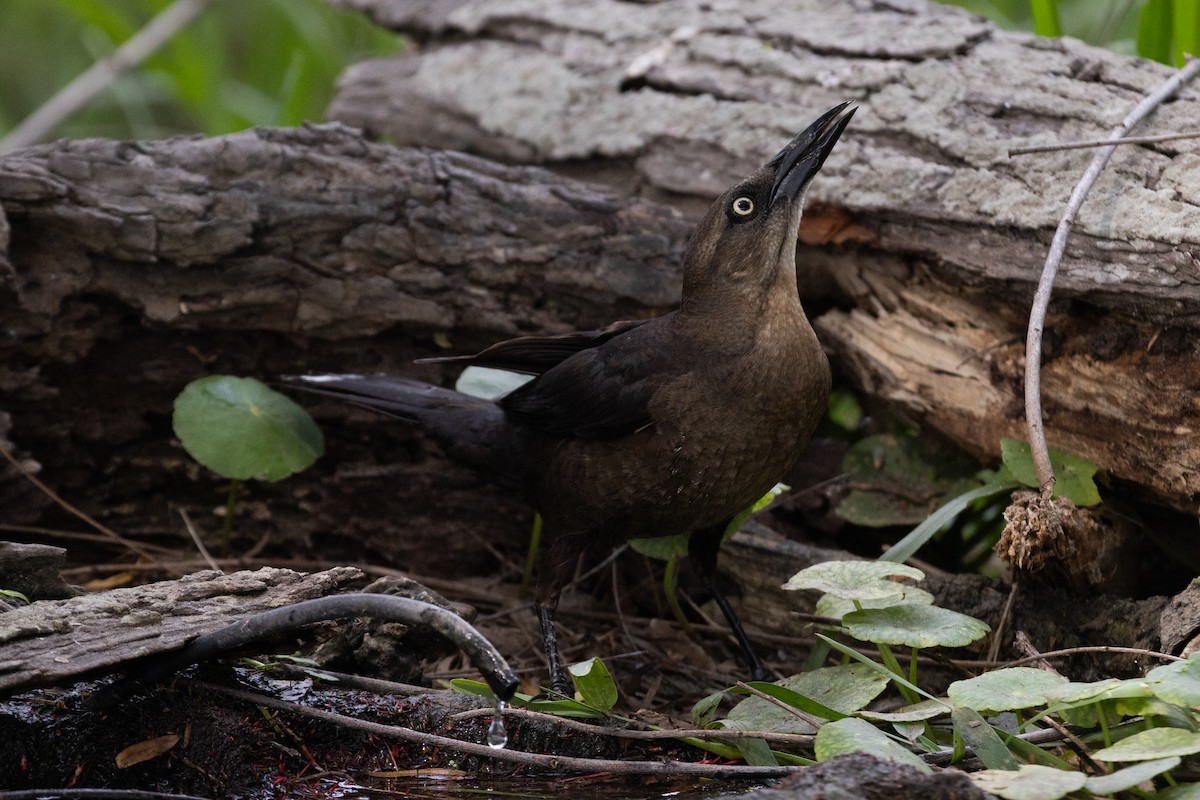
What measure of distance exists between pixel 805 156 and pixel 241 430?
188 cm

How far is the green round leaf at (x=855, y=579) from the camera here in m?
2.69

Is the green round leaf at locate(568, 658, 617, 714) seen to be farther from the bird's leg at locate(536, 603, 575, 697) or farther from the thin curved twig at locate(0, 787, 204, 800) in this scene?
the thin curved twig at locate(0, 787, 204, 800)

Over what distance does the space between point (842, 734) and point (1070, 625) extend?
1.09 meters

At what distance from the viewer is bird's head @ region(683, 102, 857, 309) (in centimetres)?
325

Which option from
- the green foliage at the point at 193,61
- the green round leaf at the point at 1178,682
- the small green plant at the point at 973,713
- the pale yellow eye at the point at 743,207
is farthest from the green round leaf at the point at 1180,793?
the green foliage at the point at 193,61

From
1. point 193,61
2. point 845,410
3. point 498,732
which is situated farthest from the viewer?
point 193,61

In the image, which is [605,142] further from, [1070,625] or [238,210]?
[1070,625]

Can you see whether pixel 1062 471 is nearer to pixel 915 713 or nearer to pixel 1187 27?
pixel 915 713

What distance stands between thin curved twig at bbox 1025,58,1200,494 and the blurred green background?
1384 mm

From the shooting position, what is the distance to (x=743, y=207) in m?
3.29

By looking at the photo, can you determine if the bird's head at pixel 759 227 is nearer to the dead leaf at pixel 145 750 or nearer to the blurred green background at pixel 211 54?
the dead leaf at pixel 145 750

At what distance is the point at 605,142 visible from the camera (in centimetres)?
440

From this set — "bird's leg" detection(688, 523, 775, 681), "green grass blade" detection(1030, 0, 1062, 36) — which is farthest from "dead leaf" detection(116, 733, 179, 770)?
"green grass blade" detection(1030, 0, 1062, 36)

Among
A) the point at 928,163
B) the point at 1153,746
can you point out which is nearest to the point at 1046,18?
the point at 928,163
